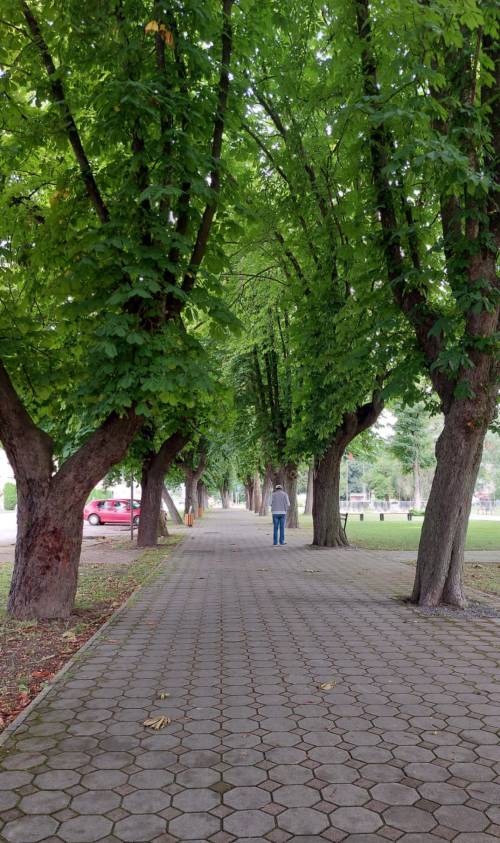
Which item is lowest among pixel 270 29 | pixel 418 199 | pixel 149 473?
pixel 149 473

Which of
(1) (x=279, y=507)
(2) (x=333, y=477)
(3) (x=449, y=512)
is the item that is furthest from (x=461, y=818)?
(1) (x=279, y=507)

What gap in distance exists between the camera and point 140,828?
10.2ft

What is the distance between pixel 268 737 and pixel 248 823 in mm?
1168

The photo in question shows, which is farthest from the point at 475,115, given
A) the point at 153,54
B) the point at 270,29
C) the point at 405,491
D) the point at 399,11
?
the point at 405,491

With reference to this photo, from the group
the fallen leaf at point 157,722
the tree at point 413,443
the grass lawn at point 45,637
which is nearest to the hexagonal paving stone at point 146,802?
the fallen leaf at point 157,722

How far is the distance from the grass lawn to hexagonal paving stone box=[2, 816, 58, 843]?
151cm

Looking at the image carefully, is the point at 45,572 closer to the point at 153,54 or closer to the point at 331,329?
the point at 153,54

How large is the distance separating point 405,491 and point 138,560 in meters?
77.0

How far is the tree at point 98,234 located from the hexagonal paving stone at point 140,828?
4472 mm

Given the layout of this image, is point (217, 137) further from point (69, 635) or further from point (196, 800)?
point (196, 800)

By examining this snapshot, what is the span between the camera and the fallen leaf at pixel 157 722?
14.8ft

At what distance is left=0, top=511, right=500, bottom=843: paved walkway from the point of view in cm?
319

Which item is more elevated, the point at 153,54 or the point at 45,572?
the point at 153,54

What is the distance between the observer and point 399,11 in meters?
6.88
